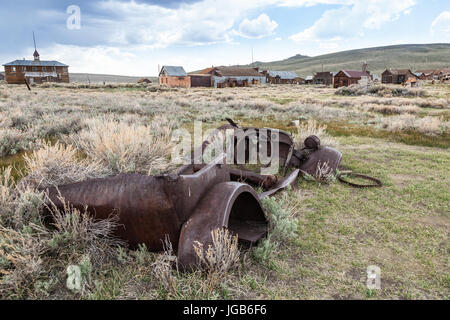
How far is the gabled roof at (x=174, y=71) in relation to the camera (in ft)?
196

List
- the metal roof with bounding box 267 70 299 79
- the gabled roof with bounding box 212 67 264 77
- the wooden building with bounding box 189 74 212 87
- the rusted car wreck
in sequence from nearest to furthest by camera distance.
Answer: the rusted car wreck < the wooden building with bounding box 189 74 212 87 < the gabled roof with bounding box 212 67 264 77 < the metal roof with bounding box 267 70 299 79

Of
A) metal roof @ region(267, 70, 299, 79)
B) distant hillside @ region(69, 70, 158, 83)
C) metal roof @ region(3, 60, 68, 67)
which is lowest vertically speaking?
metal roof @ region(267, 70, 299, 79)

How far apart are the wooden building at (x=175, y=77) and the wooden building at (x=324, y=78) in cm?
4120

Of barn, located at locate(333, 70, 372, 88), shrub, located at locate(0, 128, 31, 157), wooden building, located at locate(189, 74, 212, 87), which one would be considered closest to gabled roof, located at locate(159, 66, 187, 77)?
wooden building, located at locate(189, 74, 212, 87)

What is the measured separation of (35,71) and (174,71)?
104ft

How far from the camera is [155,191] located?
2.43 metres

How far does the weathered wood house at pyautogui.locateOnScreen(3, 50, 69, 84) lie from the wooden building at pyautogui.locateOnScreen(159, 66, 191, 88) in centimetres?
2504

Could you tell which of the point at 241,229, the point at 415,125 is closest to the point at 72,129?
the point at 241,229

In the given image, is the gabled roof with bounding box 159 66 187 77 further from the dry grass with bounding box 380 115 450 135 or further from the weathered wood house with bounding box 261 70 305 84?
the dry grass with bounding box 380 115 450 135

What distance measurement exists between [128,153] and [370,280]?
3.64 meters

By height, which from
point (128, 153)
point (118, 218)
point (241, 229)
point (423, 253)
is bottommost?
point (423, 253)

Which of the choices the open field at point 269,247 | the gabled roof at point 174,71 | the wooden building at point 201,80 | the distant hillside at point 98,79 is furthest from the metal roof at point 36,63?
the open field at point 269,247

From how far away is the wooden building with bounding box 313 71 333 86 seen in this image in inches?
3042

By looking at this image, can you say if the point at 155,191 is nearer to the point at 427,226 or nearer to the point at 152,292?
the point at 152,292
